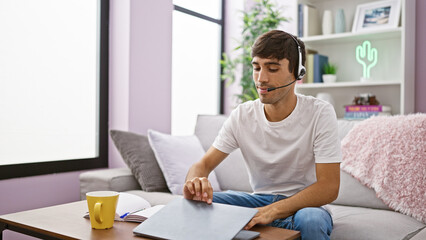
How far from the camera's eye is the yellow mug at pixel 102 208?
3.45 ft

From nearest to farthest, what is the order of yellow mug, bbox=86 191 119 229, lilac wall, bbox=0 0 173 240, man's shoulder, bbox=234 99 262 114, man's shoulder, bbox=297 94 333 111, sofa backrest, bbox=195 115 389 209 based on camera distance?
1. yellow mug, bbox=86 191 119 229
2. man's shoulder, bbox=297 94 333 111
3. man's shoulder, bbox=234 99 262 114
4. sofa backrest, bbox=195 115 389 209
5. lilac wall, bbox=0 0 173 240

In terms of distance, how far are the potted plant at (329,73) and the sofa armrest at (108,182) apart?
5.65 ft

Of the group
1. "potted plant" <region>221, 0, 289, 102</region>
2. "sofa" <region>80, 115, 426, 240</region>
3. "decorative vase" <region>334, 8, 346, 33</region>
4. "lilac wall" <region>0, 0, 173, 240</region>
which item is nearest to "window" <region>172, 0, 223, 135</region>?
"potted plant" <region>221, 0, 289, 102</region>

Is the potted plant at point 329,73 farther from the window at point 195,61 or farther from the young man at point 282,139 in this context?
the young man at point 282,139

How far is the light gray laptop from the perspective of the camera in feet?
3.09

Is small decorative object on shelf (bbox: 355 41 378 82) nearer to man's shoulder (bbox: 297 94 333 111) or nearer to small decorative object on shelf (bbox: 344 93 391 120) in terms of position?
small decorative object on shelf (bbox: 344 93 391 120)

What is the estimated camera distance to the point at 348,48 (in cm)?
319

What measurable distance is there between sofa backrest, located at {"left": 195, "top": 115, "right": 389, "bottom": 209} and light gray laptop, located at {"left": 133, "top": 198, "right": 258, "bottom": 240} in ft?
3.36

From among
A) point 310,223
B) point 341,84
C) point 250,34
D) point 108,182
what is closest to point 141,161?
point 108,182

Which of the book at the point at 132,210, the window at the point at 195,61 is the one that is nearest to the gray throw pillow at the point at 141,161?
the book at the point at 132,210

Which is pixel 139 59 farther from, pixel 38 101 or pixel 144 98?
pixel 38 101

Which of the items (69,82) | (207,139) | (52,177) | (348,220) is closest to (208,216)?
(348,220)

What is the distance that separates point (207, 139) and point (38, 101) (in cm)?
Answer: 102

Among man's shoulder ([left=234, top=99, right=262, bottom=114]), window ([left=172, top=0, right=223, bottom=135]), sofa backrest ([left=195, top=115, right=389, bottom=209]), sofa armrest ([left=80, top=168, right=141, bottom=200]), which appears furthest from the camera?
window ([left=172, top=0, right=223, bottom=135])
